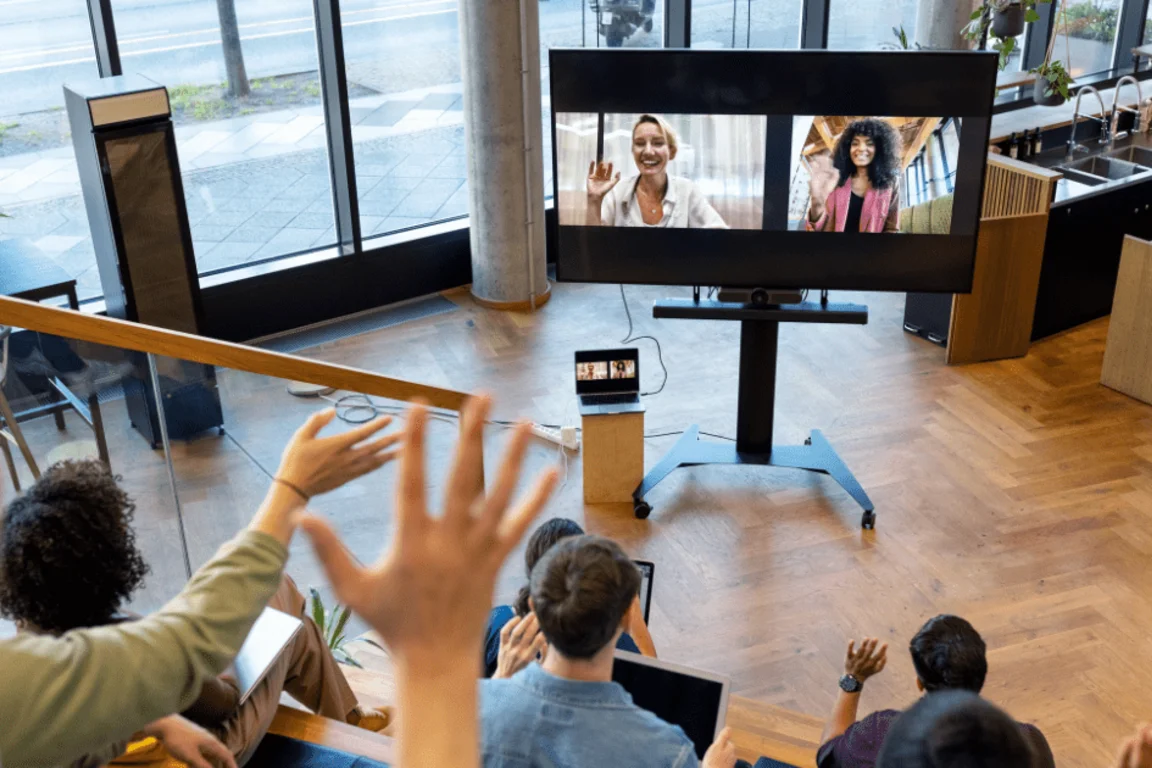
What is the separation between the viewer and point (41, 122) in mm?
5836

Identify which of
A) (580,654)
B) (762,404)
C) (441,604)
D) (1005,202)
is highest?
(441,604)

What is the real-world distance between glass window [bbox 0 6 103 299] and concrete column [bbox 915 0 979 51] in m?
4.78

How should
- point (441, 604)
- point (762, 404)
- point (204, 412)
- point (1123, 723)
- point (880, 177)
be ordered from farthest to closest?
point (762, 404), point (880, 177), point (1123, 723), point (204, 412), point (441, 604)

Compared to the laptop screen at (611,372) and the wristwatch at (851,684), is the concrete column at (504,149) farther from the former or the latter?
the wristwatch at (851,684)

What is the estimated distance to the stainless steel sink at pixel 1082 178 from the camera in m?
6.80

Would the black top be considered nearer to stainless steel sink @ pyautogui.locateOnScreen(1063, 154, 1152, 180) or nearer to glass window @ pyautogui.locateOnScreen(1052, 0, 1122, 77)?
stainless steel sink @ pyautogui.locateOnScreen(1063, 154, 1152, 180)

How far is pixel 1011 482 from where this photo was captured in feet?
17.7

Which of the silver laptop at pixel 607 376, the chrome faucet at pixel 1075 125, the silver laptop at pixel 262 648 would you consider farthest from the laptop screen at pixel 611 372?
the chrome faucet at pixel 1075 125

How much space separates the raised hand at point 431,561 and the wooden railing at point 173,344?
Answer: 192 cm

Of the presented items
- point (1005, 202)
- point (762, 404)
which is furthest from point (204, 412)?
point (1005, 202)

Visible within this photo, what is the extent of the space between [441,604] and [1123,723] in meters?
3.79

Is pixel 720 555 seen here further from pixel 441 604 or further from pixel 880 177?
pixel 441 604

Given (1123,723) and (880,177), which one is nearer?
(1123,723)

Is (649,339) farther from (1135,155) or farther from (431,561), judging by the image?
(431,561)
